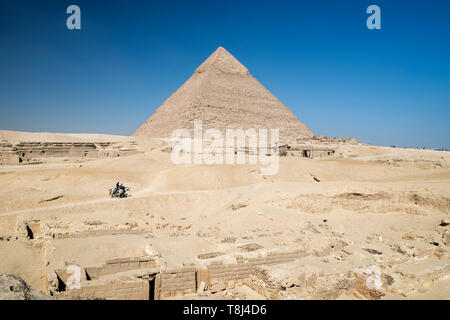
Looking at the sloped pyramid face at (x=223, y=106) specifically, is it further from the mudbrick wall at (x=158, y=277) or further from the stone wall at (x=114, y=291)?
the stone wall at (x=114, y=291)

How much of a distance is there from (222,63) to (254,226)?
5701 centimetres

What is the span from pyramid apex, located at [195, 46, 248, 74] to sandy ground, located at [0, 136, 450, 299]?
49580 millimetres

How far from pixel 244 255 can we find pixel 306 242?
1625 millimetres

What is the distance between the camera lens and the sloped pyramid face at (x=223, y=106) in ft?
160

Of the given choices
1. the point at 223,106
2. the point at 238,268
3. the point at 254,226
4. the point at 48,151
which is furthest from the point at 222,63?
the point at 238,268

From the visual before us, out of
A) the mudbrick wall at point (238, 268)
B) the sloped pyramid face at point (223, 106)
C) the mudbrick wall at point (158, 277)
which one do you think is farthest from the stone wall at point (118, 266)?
the sloped pyramid face at point (223, 106)

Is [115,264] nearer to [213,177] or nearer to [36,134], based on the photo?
[213,177]

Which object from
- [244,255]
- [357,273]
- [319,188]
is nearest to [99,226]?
[244,255]

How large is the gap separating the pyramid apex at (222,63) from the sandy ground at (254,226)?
1952 inches

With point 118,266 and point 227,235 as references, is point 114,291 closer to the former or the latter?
point 118,266

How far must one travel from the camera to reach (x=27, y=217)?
8.83 meters

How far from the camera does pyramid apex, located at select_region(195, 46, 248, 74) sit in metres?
60.2

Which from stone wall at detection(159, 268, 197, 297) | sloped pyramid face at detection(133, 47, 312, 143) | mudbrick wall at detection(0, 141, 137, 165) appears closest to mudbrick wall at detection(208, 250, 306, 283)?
stone wall at detection(159, 268, 197, 297)

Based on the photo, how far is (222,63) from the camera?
2398 inches
